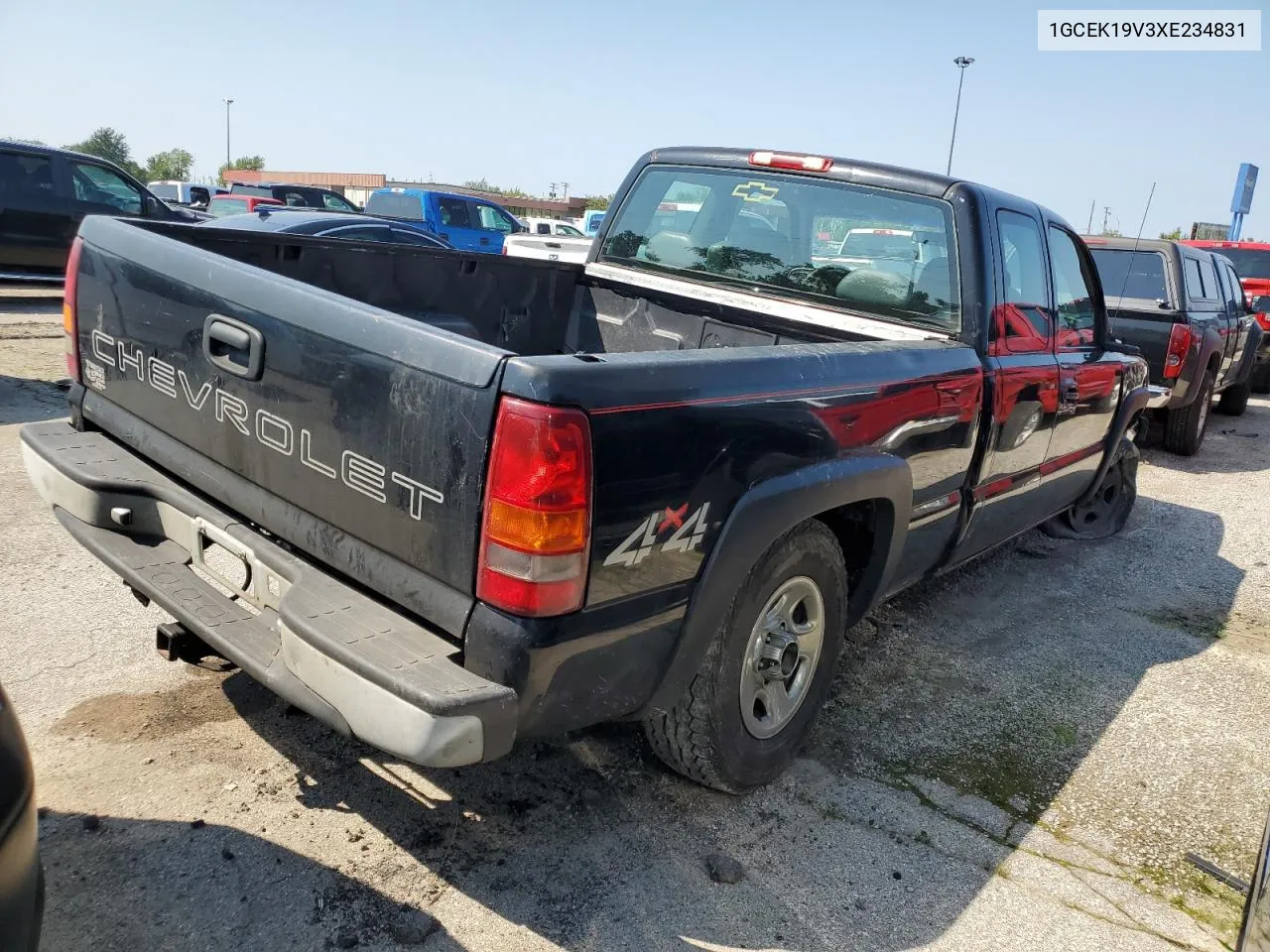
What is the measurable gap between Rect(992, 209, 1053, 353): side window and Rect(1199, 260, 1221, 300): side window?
573cm

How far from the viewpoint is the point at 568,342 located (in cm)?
452

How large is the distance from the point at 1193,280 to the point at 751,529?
7707mm

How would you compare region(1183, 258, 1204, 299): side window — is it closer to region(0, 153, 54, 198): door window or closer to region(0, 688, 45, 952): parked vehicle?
region(0, 688, 45, 952): parked vehicle

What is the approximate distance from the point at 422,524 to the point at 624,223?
271cm

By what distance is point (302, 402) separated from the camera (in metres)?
2.37

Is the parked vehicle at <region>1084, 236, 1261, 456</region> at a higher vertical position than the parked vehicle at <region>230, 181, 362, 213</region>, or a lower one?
lower

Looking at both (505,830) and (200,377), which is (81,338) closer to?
(200,377)

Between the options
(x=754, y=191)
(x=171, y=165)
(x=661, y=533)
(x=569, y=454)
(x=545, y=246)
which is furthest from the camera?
(x=171, y=165)

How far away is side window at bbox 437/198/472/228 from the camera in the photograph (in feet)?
56.9

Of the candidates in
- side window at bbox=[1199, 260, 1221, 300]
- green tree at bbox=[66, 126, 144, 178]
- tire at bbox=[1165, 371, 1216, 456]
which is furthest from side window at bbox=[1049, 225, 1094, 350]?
green tree at bbox=[66, 126, 144, 178]

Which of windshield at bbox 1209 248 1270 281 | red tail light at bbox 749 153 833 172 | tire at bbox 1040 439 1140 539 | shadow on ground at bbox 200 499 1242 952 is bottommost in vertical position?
shadow on ground at bbox 200 499 1242 952

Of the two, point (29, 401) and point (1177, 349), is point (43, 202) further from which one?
point (1177, 349)

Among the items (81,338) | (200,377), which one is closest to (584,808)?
(200,377)

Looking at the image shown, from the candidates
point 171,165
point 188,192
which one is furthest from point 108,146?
point 188,192
